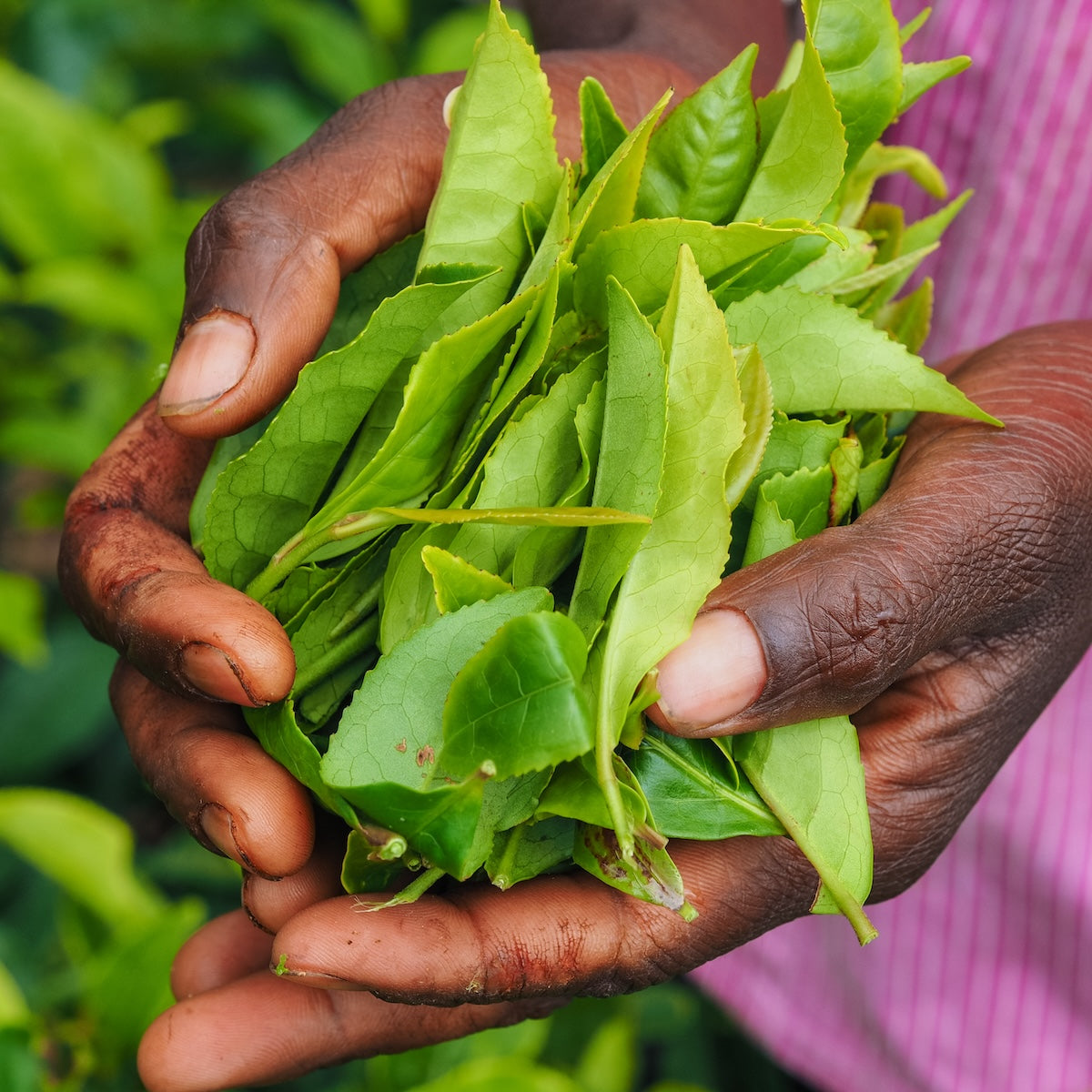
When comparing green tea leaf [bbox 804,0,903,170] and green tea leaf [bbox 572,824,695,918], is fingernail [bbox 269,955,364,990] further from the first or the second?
green tea leaf [bbox 804,0,903,170]

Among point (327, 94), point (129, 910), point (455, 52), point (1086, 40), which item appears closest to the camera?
point (1086, 40)

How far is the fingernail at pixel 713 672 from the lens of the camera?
476 mm

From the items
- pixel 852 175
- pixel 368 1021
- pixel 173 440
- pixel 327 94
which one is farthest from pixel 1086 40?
pixel 327 94

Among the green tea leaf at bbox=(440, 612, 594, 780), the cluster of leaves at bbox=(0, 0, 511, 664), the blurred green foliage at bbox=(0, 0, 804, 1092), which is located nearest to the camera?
the green tea leaf at bbox=(440, 612, 594, 780)

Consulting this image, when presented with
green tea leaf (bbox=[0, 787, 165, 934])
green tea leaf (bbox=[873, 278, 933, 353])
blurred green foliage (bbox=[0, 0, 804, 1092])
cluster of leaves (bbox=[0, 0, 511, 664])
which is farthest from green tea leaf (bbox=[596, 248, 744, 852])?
cluster of leaves (bbox=[0, 0, 511, 664])

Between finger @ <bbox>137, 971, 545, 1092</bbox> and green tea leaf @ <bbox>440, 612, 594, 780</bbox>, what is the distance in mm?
262

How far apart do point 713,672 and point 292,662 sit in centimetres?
18

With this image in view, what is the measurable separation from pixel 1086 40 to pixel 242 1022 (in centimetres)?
81

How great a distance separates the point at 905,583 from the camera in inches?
20.6

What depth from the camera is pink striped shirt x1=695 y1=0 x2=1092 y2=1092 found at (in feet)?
2.64

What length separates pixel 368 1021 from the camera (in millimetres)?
646

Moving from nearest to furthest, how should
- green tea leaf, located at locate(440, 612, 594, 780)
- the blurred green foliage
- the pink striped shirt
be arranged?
green tea leaf, located at locate(440, 612, 594, 780), the pink striped shirt, the blurred green foliage

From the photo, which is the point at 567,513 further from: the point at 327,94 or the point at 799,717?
the point at 327,94

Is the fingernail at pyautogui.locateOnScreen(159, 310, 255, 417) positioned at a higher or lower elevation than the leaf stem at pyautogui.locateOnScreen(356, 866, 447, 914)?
higher
